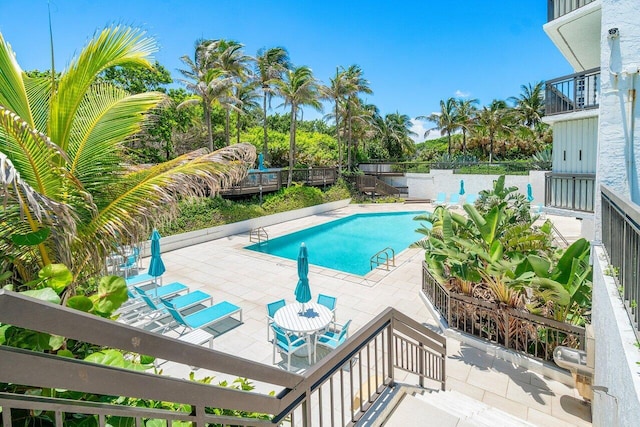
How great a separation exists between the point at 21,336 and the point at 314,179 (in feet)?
82.4

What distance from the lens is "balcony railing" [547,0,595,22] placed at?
25.7ft

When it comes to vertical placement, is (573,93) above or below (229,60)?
below

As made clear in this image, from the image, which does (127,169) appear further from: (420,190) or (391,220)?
(420,190)

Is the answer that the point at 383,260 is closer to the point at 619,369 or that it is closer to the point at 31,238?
the point at 619,369

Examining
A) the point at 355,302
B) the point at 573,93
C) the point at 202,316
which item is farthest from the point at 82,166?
the point at 573,93

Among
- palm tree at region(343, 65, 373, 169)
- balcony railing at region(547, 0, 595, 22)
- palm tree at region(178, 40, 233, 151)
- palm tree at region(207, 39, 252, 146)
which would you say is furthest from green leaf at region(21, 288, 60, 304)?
palm tree at region(343, 65, 373, 169)

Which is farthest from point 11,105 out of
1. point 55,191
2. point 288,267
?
point 288,267

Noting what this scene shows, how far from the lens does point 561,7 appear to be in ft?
27.5

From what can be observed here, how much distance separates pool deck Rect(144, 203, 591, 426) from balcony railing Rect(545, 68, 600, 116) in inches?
261

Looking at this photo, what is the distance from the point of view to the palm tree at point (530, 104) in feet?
122

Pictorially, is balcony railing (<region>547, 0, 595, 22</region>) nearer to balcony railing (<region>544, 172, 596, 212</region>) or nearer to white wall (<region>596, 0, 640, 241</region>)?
white wall (<region>596, 0, 640, 241</region>)

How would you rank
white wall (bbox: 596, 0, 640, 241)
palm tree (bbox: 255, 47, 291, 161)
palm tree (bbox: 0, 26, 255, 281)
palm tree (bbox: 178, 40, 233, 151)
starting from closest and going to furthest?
palm tree (bbox: 0, 26, 255, 281)
white wall (bbox: 596, 0, 640, 241)
palm tree (bbox: 178, 40, 233, 151)
palm tree (bbox: 255, 47, 291, 161)

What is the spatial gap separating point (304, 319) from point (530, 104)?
136ft

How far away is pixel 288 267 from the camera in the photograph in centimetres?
1297
